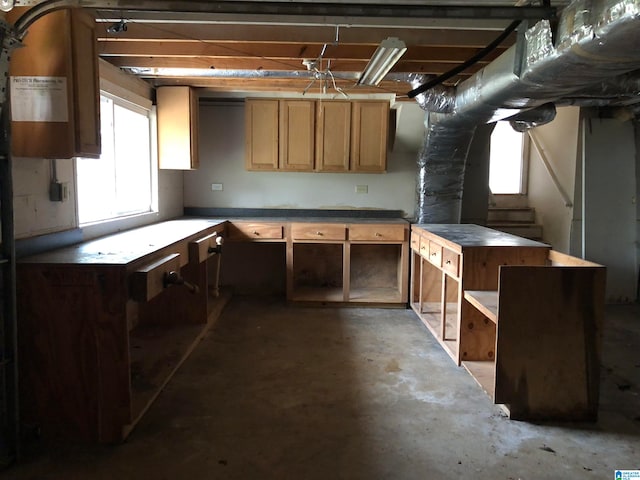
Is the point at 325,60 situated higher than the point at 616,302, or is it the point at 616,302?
the point at 325,60

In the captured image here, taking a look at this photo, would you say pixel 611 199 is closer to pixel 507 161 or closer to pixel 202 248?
pixel 507 161

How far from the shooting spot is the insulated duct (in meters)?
1.89

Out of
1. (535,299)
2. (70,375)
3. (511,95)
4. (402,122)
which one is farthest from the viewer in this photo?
(402,122)

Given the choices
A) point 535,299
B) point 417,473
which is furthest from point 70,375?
point 535,299

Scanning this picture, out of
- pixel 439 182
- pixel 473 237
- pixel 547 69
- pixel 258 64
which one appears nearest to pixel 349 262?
pixel 439 182

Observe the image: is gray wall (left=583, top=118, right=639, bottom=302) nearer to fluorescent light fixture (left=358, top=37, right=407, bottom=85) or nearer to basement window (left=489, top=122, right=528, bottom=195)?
basement window (left=489, top=122, right=528, bottom=195)

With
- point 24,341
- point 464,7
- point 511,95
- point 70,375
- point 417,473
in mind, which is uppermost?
point 464,7

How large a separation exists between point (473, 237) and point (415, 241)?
909 mm

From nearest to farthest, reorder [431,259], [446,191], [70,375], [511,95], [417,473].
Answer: [417,473] < [70,375] < [511,95] < [431,259] < [446,191]

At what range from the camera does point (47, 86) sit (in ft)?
7.63

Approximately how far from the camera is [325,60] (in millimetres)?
3779

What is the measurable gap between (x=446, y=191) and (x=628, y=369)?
7.01ft

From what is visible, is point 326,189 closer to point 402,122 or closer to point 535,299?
point 402,122

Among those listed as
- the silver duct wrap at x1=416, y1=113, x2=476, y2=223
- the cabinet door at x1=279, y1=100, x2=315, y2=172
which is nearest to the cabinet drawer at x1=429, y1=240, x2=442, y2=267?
the silver duct wrap at x1=416, y1=113, x2=476, y2=223
